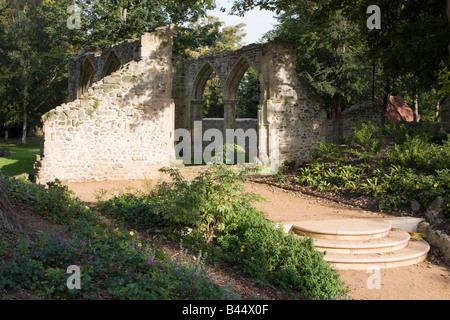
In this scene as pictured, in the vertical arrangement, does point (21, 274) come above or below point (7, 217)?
below

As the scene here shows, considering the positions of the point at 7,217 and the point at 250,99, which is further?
the point at 250,99

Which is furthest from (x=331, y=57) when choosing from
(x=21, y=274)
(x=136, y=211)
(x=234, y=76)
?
(x=21, y=274)

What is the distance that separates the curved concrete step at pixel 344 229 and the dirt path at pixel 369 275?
23.9 inches

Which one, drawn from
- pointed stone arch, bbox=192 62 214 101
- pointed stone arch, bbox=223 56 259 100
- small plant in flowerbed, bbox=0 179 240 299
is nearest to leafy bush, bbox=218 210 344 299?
small plant in flowerbed, bbox=0 179 240 299

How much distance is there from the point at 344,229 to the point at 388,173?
355 cm

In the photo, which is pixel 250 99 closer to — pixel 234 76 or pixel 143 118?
pixel 234 76

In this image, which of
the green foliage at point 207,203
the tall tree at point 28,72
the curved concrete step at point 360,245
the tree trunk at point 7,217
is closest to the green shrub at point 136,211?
the green foliage at point 207,203

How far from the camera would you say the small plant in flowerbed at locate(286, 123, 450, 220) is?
8938 millimetres

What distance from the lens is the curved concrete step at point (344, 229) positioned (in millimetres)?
7398

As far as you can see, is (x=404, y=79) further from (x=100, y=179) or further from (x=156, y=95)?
(x=100, y=179)

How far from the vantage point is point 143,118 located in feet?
43.1

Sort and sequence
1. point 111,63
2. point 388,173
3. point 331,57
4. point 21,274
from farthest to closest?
point 331,57, point 111,63, point 388,173, point 21,274

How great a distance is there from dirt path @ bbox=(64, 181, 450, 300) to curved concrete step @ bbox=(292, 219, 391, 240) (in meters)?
0.61

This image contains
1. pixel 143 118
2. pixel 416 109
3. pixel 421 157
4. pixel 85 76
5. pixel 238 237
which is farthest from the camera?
pixel 416 109
